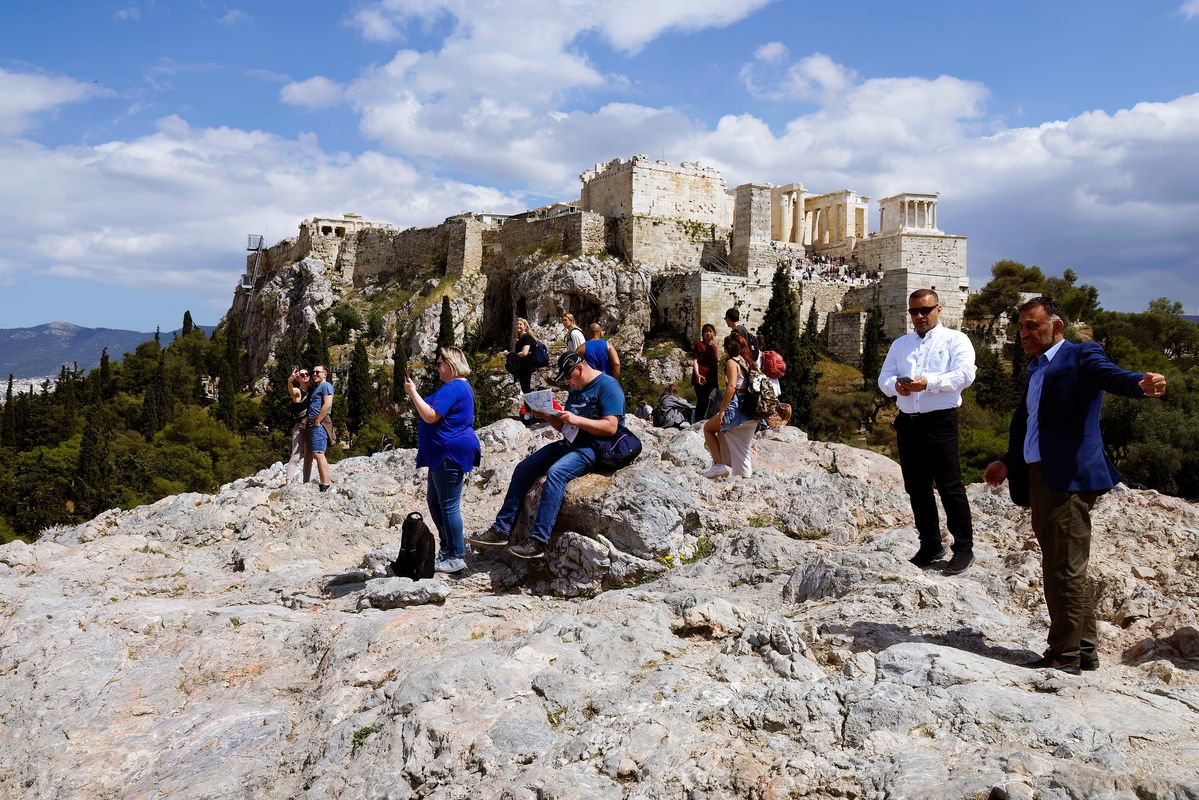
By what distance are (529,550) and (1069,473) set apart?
3448 mm

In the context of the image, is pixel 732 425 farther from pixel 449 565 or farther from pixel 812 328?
pixel 812 328

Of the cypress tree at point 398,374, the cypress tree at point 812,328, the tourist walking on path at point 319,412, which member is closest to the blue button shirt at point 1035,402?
the tourist walking on path at point 319,412

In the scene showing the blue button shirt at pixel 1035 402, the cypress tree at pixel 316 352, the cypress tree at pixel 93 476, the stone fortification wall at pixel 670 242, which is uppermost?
the stone fortification wall at pixel 670 242

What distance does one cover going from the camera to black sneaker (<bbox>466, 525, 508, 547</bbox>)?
6404mm

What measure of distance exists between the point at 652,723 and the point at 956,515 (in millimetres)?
2782

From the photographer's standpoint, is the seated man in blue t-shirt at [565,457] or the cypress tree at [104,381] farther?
the cypress tree at [104,381]

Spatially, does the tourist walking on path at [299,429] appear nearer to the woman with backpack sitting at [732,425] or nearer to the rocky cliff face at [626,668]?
the rocky cliff face at [626,668]

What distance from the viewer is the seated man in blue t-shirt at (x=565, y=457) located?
6152 mm

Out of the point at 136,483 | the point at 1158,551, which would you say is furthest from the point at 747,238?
the point at 1158,551

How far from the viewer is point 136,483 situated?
32438mm

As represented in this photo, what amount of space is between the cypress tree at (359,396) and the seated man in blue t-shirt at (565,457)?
29225 millimetres

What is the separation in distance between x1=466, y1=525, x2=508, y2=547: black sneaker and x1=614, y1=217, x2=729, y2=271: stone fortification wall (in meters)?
32.8

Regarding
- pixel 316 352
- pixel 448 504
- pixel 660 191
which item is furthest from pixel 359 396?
pixel 448 504

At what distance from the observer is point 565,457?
6.28 m
